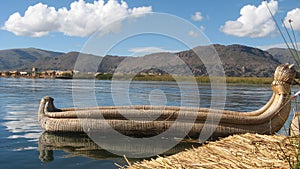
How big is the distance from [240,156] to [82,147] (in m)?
6.62

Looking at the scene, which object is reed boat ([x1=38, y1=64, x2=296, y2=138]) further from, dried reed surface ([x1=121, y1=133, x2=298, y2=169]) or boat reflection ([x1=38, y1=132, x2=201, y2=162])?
dried reed surface ([x1=121, y1=133, x2=298, y2=169])

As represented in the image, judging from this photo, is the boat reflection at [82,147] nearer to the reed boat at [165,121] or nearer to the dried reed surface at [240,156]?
the reed boat at [165,121]

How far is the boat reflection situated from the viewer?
Result: 26.4ft

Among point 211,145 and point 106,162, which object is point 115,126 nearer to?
point 106,162

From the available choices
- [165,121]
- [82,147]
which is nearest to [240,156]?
[82,147]

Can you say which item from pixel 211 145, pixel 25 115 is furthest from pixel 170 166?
pixel 25 115

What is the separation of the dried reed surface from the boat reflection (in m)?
4.93

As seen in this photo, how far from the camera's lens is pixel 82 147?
8.77 meters

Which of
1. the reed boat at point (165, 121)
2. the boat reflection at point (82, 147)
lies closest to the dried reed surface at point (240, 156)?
the boat reflection at point (82, 147)

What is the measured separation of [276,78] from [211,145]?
7.31 metres

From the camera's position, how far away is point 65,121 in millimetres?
9836

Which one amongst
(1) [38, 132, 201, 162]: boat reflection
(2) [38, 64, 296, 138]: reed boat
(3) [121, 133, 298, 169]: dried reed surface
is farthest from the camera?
(2) [38, 64, 296, 138]: reed boat

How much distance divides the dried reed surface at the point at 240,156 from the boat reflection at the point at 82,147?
4928 millimetres

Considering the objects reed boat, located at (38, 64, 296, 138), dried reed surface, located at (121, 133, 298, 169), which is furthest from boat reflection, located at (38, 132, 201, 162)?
dried reed surface, located at (121, 133, 298, 169)
